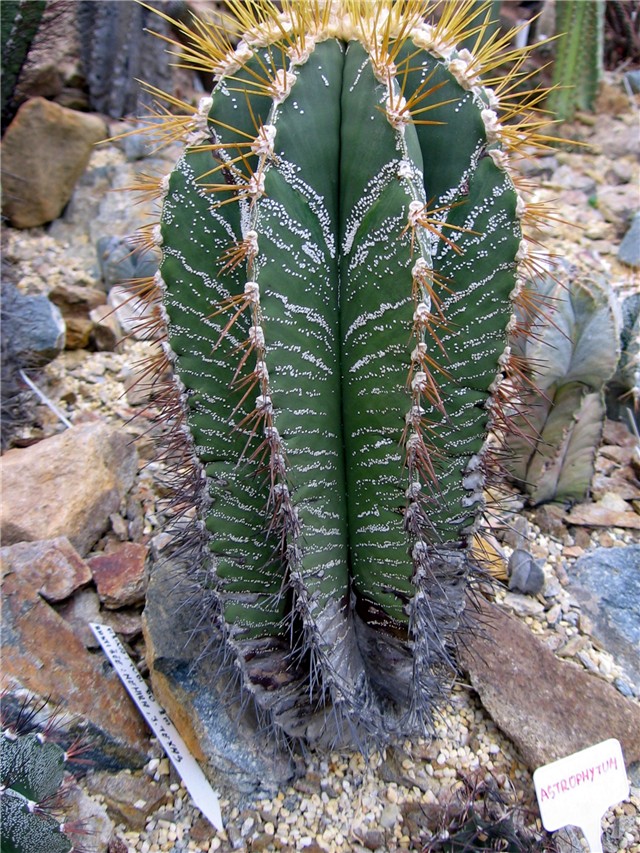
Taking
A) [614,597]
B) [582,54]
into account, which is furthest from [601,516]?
[582,54]

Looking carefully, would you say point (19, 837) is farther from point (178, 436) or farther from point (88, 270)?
point (88, 270)

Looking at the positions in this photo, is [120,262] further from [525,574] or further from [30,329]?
[525,574]

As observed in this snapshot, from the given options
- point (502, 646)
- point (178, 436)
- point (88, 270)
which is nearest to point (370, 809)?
point (502, 646)

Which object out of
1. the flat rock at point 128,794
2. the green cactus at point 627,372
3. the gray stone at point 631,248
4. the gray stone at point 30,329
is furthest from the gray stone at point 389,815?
the gray stone at point 631,248

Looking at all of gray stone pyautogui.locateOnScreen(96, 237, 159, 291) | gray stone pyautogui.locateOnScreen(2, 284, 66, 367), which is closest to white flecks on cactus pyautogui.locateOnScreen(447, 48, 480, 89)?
gray stone pyautogui.locateOnScreen(2, 284, 66, 367)

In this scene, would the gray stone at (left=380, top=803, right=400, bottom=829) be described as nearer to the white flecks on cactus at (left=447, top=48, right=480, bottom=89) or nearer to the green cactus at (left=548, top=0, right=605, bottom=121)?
the white flecks on cactus at (left=447, top=48, right=480, bottom=89)

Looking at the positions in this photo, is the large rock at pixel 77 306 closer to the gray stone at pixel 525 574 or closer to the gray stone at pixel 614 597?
the gray stone at pixel 525 574
